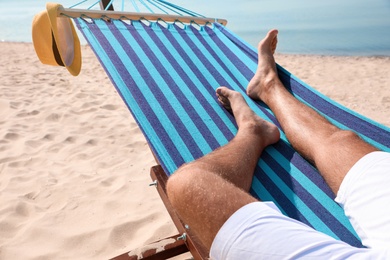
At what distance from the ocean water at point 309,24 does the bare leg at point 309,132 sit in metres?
6.13

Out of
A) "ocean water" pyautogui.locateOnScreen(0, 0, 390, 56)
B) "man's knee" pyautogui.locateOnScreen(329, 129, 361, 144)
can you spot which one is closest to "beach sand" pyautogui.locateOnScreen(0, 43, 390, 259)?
"man's knee" pyautogui.locateOnScreen(329, 129, 361, 144)

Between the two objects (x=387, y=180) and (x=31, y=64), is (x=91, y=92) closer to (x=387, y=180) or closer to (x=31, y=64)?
(x=31, y=64)

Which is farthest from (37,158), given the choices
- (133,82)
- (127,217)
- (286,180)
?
(286,180)

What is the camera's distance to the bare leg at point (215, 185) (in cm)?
101

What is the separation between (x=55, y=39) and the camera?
2012 millimetres

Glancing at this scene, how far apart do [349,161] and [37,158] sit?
7.20 feet

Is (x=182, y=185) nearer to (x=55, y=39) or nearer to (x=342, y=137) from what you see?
(x=342, y=137)

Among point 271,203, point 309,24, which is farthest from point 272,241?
point 309,24

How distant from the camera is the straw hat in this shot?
2002 millimetres

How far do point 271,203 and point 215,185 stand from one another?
16 centimetres

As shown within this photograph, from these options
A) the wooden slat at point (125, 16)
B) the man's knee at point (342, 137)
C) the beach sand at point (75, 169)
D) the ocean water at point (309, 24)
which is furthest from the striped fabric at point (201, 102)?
the ocean water at point (309, 24)

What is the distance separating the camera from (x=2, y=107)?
382cm

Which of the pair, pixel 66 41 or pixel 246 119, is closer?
pixel 246 119

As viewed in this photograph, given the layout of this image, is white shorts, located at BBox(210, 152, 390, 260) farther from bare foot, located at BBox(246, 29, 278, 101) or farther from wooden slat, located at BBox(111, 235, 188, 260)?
bare foot, located at BBox(246, 29, 278, 101)
